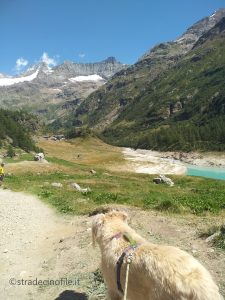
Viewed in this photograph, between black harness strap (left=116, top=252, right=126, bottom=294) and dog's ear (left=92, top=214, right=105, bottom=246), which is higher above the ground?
dog's ear (left=92, top=214, right=105, bottom=246)

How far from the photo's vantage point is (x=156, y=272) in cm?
732

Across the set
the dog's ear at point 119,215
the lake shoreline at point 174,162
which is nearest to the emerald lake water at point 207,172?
the lake shoreline at point 174,162

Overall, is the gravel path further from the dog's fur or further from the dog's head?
the dog's fur

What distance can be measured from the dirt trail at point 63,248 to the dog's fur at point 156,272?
11.2 feet

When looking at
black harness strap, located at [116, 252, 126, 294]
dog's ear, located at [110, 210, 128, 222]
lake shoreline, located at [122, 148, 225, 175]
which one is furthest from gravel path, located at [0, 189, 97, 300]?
lake shoreline, located at [122, 148, 225, 175]

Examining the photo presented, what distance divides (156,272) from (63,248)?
1002 centimetres

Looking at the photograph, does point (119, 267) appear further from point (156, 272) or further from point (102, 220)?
point (102, 220)

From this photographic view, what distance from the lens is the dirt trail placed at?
1266cm

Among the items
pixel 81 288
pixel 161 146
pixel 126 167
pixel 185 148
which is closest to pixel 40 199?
pixel 81 288

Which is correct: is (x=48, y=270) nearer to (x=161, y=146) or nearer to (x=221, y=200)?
(x=221, y=200)

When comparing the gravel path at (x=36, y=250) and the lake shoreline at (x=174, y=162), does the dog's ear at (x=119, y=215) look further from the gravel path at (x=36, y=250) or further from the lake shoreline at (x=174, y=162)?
the lake shoreline at (x=174, y=162)

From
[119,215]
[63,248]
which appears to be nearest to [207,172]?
[63,248]

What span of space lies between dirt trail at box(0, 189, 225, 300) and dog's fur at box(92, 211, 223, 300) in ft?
11.2

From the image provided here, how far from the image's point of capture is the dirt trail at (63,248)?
41.5 ft
